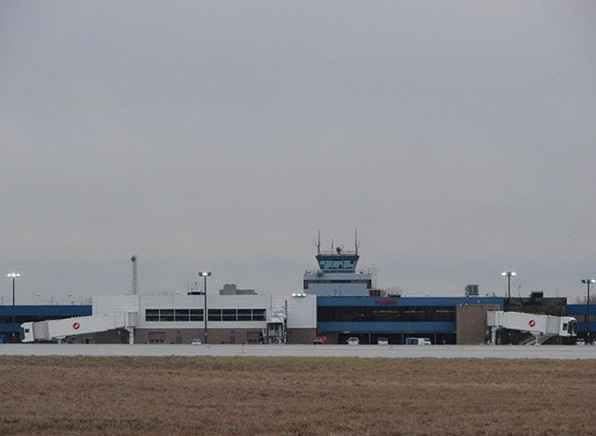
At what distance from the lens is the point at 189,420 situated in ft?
77.8

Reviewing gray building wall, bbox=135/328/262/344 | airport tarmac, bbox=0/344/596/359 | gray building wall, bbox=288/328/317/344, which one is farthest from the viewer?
gray building wall, bbox=288/328/317/344

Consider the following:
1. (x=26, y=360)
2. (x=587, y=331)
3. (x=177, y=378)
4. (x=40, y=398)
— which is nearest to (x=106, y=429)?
(x=40, y=398)

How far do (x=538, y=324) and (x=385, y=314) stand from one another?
2460 cm

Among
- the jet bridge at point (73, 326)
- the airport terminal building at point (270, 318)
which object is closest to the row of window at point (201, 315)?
the airport terminal building at point (270, 318)

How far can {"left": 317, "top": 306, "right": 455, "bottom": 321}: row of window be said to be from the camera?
316 ft

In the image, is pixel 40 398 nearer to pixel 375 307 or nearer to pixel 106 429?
pixel 106 429

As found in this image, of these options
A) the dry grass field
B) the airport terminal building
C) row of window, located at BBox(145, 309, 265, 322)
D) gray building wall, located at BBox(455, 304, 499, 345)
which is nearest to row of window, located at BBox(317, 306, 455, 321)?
the airport terminal building

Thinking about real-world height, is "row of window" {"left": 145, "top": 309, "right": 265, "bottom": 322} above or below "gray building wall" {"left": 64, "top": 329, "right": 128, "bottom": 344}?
above

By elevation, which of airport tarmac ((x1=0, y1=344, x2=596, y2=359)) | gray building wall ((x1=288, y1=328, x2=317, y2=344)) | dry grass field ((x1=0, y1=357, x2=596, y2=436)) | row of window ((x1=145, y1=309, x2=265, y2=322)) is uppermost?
row of window ((x1=145, y1=309, x2=265, y2=322))

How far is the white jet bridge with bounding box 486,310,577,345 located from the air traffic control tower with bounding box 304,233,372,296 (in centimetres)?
3134

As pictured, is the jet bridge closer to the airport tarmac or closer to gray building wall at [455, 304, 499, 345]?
the airport tarmac

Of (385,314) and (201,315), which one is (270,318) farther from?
(385,314)

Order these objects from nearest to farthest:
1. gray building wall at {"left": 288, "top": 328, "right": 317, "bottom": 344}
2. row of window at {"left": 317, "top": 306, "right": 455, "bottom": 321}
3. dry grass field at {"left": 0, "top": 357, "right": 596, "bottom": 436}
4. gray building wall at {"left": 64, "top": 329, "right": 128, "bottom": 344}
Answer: dry grass field at {"left": 0, "top": 357, "right": 596, "bottom": 436}
gray building wall at {"left": 64, "top": 329, "right": 128, "bottom": 344}
gray building wall at {"left": 288, "top": 328, "right": 317, "bottom": 344}
row of window at {"left": 317, "top": 306, "right": 455, "bottom": 321}

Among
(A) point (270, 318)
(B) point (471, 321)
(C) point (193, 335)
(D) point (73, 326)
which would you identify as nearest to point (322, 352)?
(D) point (73, 326)
